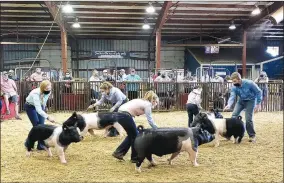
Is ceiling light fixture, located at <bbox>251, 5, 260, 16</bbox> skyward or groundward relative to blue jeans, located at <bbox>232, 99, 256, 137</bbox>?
skyward

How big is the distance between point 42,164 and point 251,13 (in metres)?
14.2

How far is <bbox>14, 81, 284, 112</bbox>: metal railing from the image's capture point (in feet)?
37.7

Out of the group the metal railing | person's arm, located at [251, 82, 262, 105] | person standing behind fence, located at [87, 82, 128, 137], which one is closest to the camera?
person's arm, located at [251, 82, 262, 105]

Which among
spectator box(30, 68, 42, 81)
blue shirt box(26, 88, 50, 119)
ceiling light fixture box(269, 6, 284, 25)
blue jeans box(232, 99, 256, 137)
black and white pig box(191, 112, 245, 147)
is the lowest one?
black and white pig box(191, 112, 245, 147)

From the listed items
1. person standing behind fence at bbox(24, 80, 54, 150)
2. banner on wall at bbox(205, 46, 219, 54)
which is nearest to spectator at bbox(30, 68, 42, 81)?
person standing behind fence at bbox(24, 80, 54, 150)

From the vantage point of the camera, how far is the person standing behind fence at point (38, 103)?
4.89 m

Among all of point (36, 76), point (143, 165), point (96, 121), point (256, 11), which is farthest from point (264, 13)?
point (143, 165)

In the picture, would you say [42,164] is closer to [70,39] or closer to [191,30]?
[191,30]

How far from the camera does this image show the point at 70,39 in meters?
21.9

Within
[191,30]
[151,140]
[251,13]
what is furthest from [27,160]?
[191,30]

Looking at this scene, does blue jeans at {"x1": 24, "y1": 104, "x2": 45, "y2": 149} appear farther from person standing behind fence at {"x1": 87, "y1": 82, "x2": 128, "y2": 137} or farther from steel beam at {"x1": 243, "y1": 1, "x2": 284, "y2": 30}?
steel beam at {"x1": 243, "y1": 1, "x2": 284, "y2": 30}

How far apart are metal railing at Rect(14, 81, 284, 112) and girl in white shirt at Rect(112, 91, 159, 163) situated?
6.54 metres

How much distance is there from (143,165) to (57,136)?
1.28 m

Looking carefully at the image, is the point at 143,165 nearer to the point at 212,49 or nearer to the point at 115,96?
the point at 115,96
